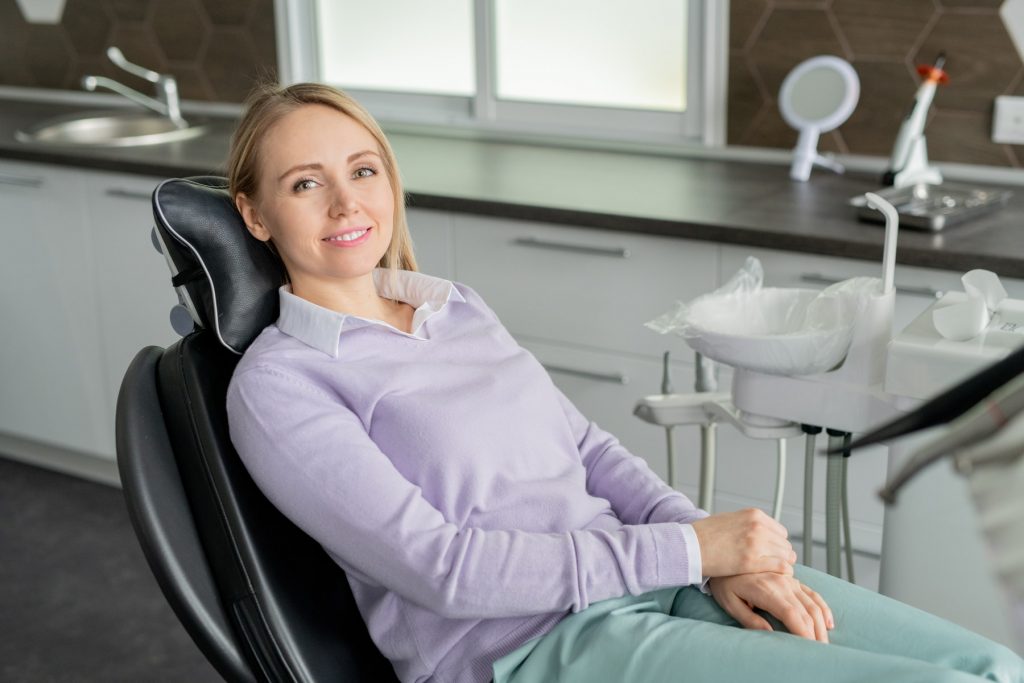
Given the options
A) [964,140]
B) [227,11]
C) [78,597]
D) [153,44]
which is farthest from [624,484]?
[153,44]

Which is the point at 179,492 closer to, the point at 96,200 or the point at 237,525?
the point at 237,525

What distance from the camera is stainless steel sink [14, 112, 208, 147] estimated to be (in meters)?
3.25

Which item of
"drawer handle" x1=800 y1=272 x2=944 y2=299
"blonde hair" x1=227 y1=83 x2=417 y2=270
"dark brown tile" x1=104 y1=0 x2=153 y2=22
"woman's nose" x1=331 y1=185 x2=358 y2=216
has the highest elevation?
"dark brown tile" x1=104 y1=0 x2=153 y2=22

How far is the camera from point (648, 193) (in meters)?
2.46

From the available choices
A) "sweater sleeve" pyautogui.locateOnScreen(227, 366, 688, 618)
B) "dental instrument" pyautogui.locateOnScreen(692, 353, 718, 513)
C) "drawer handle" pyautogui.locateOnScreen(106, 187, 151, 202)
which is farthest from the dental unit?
"drawer handle" pyautogui.locateOnScreen(106, 187, 151, 202)

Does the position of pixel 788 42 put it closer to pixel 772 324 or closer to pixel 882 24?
pixel 882 24

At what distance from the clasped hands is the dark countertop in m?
0.87

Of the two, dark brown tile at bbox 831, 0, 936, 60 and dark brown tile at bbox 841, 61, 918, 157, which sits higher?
dark brown tile at bbox 831, 0, 936, 60

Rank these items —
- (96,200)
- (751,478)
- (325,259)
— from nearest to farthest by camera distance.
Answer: (325,259), (751,478), (96,200)

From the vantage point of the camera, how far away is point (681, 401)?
1733 mm

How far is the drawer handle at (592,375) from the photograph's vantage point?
8.00ft

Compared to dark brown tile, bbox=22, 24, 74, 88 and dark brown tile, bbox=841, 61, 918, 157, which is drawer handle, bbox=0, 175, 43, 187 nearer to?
dark brown tile, bbox=22, 24, 74, 88

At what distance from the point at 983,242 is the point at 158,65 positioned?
97.3 inches

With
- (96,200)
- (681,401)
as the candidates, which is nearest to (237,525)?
(681,401)
